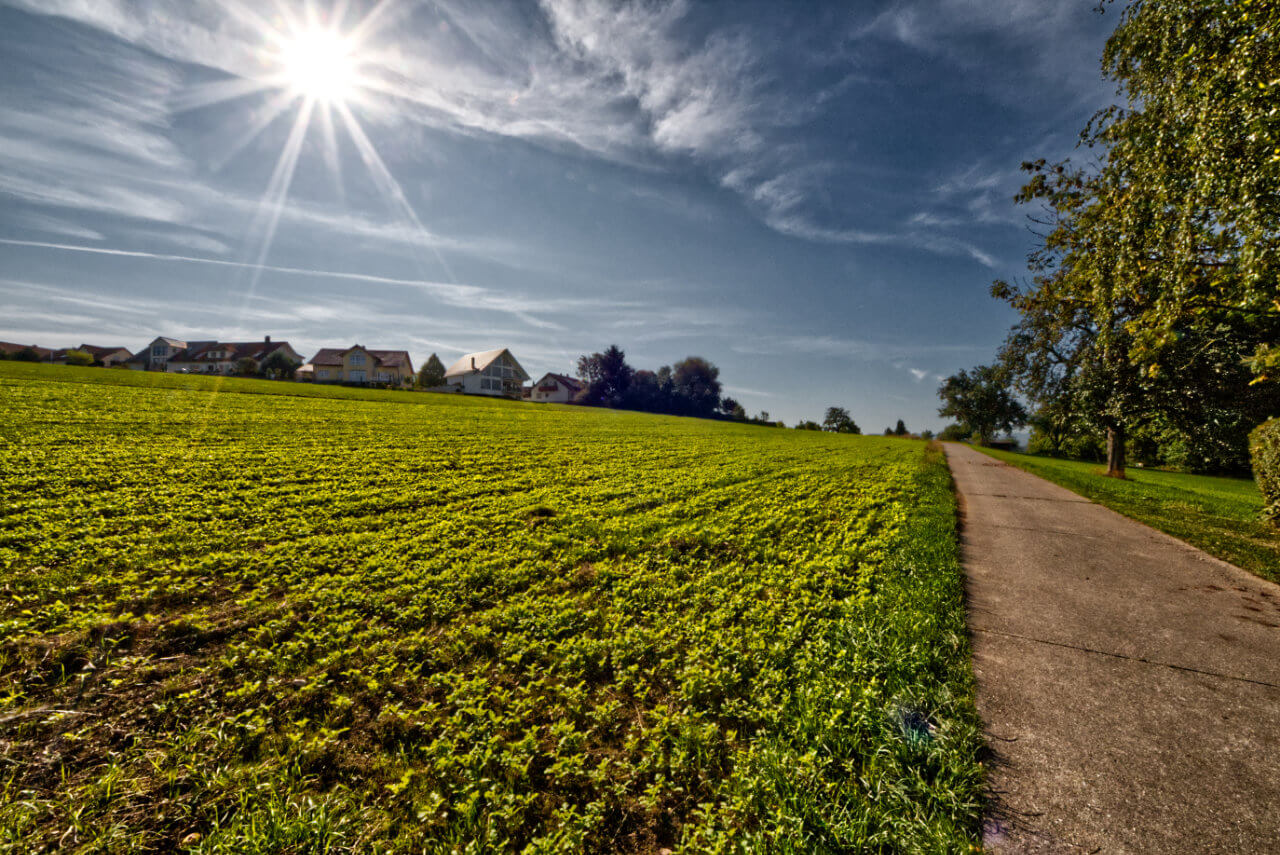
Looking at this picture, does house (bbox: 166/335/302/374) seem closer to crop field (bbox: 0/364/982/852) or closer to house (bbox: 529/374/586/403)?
house (bbox: 529/374/586/403)

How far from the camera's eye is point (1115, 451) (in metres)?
22.8

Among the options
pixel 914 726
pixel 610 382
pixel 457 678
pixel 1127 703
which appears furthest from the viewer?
pixel 610 382

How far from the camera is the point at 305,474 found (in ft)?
31.7

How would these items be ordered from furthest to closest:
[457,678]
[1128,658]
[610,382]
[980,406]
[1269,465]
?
1. [610,382]
2. [980,406]
3. [1269,465]
4. [1128,658]
5. [457,678]

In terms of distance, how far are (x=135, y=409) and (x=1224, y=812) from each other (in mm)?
24762

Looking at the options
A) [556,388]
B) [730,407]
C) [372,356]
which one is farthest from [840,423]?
[372,356]

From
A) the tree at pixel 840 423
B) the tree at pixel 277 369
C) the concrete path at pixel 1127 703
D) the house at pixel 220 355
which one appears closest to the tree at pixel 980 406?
the tree at pixel 840 423

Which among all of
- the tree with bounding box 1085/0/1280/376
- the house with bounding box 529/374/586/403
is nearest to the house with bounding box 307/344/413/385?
the house with bounding box 529/374/586/403

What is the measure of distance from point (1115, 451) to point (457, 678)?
32.0 metres

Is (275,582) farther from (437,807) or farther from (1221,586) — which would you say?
(1221,586)

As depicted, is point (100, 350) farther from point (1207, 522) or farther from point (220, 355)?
point (1207, 522)

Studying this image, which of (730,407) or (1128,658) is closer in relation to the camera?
(1128,658)

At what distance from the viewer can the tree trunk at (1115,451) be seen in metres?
22.5

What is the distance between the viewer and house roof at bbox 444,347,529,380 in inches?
3376
